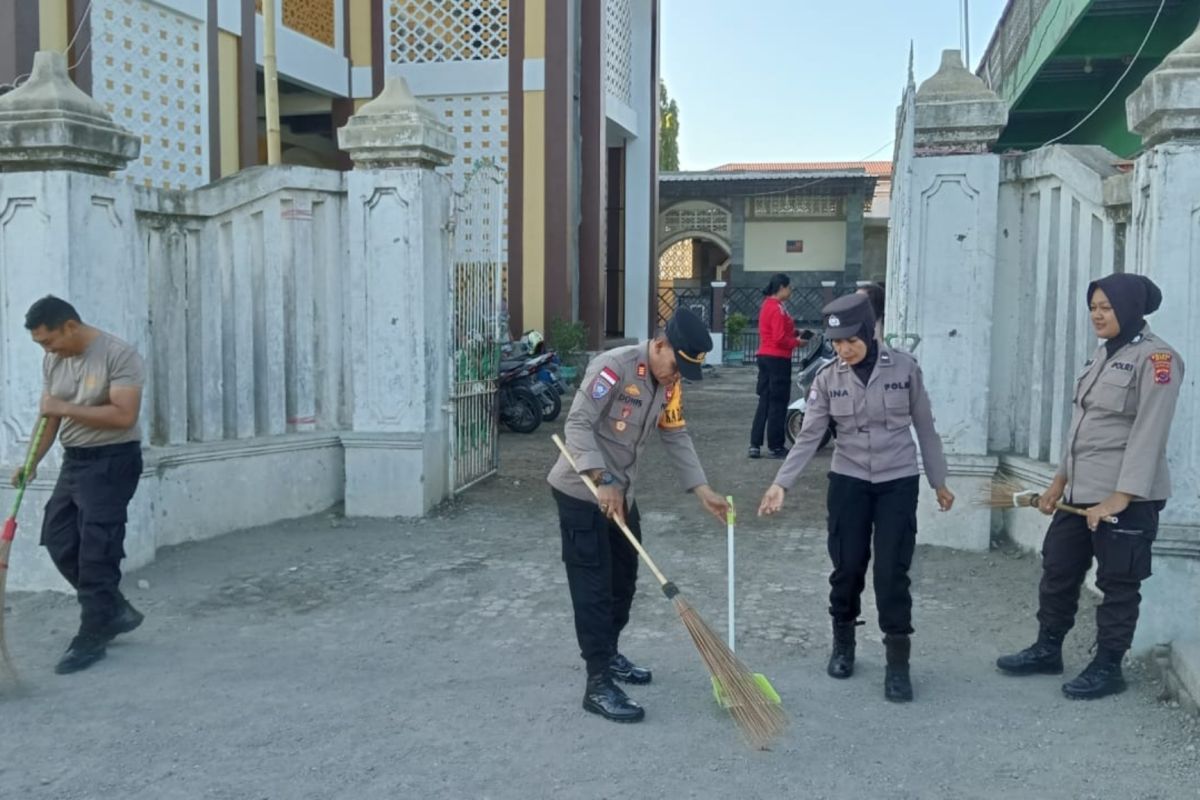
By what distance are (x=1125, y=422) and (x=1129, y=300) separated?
0.47m

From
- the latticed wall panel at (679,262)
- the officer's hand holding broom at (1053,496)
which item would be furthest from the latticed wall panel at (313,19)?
the latticed wall panel at (679,262)

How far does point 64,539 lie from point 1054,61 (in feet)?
40.3

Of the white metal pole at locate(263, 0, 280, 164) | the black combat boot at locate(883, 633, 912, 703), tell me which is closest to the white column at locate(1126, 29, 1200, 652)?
the black combat boot at locate(883, 633, 912, 703)

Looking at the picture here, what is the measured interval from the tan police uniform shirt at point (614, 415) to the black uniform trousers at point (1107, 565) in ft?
5.65

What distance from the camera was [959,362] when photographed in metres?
6.27

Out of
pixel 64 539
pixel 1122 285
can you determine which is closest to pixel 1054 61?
pixel 1122 285

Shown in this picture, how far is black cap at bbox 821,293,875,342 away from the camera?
13.9ft

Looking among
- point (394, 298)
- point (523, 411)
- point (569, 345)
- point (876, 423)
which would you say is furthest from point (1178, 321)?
point (569, 345)

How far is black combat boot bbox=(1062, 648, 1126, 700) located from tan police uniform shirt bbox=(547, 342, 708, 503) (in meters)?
1.96

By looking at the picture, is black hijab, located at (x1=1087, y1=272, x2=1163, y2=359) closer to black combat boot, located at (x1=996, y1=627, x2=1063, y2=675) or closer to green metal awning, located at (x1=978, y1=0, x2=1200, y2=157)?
black combat boot, located at (x1=996, y1=627, x2=1063, y2=675)

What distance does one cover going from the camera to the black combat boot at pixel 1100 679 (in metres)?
4.30

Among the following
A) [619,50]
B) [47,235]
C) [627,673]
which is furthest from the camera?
[619,50]

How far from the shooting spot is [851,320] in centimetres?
424

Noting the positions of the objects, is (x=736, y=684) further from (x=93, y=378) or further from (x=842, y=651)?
(x=93, y=378)
